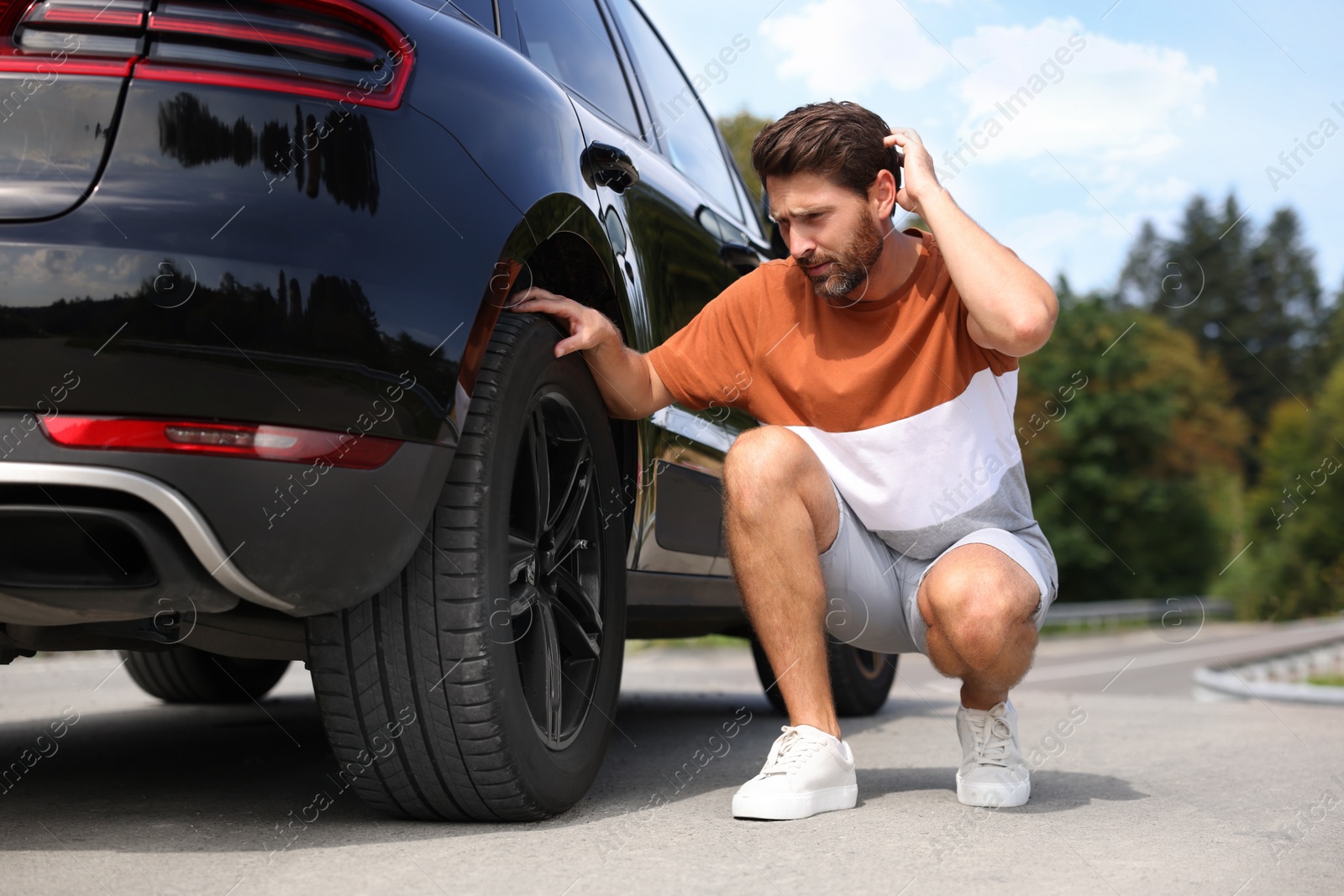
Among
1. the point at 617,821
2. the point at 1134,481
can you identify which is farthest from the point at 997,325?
the point at 1134,481

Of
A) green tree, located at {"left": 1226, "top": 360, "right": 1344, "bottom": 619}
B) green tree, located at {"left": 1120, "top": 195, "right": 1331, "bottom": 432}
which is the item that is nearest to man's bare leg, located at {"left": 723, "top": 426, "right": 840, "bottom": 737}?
green tree, located at {"left": 1226, "top": 360, "right": 1344, "bottom": 619}

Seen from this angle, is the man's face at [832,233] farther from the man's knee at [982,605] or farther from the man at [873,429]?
the man's knee at [982,605]

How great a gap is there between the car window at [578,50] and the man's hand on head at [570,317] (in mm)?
582

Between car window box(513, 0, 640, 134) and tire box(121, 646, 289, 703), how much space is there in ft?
8.17

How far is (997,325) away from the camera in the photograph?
2531 millimetres

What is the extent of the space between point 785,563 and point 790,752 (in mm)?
383

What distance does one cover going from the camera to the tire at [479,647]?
2125mm

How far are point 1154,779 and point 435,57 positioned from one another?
238 centimetres

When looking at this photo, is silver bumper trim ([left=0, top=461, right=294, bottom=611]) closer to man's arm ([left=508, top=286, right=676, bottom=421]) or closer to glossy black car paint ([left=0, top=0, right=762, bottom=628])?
glossy black car paint ([left=0, top=0, right=762, bottom=628])

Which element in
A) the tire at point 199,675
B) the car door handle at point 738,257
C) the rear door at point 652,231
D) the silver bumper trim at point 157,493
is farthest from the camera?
the tire at point 199,675

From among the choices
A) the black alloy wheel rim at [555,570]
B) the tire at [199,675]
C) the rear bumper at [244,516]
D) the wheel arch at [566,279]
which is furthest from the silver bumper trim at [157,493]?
the tire at [199,675]

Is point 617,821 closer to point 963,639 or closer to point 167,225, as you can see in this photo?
point 963,639

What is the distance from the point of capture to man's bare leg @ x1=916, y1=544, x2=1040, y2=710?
99.7 inches

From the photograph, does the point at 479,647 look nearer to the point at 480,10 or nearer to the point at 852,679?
the point at 480,10
